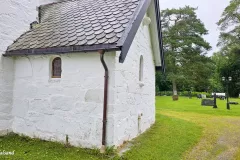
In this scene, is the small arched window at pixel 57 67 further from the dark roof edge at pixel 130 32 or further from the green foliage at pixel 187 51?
the green foliage at pixel 187 51

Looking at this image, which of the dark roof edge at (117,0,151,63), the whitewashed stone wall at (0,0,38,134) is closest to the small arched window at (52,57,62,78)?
the whitewashed stone wall at (0,0,38,134)

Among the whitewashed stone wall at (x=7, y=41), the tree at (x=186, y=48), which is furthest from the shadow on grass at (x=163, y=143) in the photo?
the tree at (x=186, y=48)

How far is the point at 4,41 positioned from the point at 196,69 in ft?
111

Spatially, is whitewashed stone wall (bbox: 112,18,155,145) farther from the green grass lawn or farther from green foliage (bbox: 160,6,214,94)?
green foliage (bbox: 160,6,214,94)

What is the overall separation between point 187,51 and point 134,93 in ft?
105

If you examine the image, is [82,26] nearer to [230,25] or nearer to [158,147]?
[158,147]

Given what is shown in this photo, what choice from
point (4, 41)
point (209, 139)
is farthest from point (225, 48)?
point (4, 41)

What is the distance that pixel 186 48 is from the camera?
36.8 meters

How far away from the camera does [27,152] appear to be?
19.3 feet

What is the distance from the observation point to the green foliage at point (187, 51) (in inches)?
1433

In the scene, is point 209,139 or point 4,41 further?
point 209,139

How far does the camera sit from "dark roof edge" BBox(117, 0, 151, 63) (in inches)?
212

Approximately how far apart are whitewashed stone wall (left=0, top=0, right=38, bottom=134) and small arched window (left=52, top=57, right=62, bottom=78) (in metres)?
1.75

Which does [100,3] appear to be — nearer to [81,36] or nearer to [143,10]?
[143,10]
